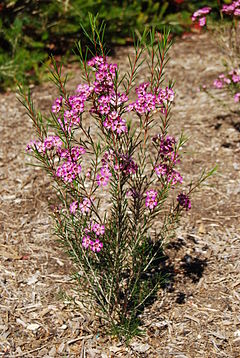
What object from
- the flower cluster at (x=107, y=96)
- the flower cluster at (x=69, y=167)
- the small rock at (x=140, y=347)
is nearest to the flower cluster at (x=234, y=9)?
the flower cluster at (x=107, y=96)

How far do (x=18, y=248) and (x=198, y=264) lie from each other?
1.25 m

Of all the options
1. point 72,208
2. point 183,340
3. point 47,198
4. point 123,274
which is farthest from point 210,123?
point 72,208

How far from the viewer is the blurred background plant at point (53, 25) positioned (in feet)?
19.5

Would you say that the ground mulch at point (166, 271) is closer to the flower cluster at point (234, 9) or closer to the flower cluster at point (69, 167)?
the flower cluster at point (69, 167)

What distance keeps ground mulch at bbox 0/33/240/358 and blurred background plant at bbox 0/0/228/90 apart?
143cm

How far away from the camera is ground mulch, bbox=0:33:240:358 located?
9.05 ft

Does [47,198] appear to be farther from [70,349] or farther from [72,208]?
[72,208]

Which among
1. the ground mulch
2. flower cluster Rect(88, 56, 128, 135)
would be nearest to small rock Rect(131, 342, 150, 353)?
the ground mulch

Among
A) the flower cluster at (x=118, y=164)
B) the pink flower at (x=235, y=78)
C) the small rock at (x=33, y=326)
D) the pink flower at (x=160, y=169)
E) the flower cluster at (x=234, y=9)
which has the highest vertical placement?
the flower cluster at (x=234, y=9)

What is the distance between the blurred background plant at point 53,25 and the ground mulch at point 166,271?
143 centimetres

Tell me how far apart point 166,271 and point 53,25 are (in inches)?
170

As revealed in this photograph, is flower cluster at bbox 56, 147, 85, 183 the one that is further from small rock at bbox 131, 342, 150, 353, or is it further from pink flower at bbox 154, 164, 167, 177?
small rock at bbox 131, 342, 150, 353

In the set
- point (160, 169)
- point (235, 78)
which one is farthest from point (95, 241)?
point (235, 78)

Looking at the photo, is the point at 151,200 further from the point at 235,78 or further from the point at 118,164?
the point at 235,78
